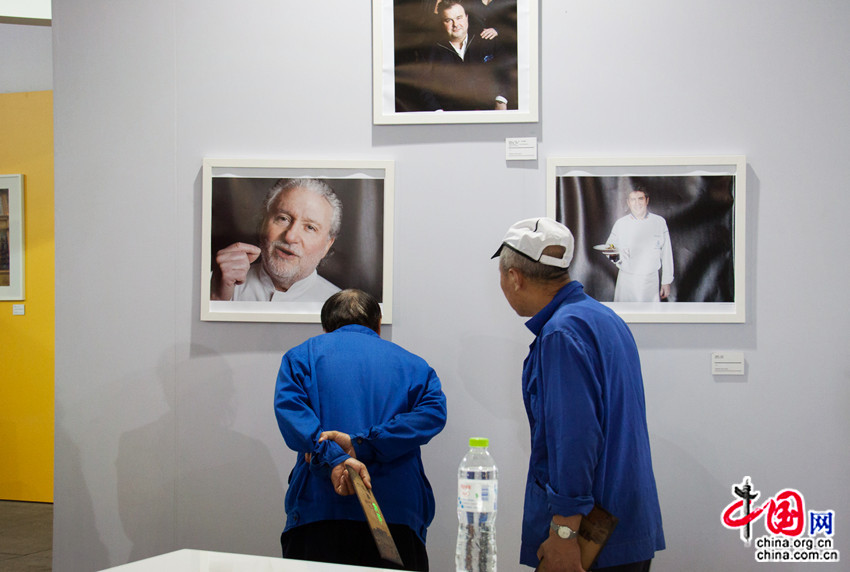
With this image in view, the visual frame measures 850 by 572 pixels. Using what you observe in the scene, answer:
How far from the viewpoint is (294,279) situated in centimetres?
297

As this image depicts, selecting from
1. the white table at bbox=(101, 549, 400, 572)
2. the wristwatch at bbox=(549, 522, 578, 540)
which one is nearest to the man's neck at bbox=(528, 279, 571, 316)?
the wristwatch at bbox=(549, 522, 578, 540)

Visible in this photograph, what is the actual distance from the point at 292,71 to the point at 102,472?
6.29 feet

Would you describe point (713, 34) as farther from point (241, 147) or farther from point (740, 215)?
point (241, 147)

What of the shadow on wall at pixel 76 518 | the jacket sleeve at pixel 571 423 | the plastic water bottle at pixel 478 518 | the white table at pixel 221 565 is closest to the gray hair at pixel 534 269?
the jacket sleeve at pixel 571 423

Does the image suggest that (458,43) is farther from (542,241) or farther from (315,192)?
(542,241)

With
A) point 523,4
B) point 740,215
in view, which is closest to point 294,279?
point 523,4

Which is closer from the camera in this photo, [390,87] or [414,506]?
[414,506]

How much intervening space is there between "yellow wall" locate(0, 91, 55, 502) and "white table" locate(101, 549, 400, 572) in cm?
457

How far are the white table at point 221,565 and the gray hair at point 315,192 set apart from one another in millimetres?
1726

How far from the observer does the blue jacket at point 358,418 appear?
2084 mm

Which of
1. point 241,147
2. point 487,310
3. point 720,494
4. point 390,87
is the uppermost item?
point 390,87

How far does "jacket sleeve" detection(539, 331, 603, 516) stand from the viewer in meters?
1.72

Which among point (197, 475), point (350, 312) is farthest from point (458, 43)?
point (197, 475)

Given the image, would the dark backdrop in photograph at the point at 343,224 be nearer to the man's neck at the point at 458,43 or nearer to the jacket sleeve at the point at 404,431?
the man's neck at the point at 458,43
